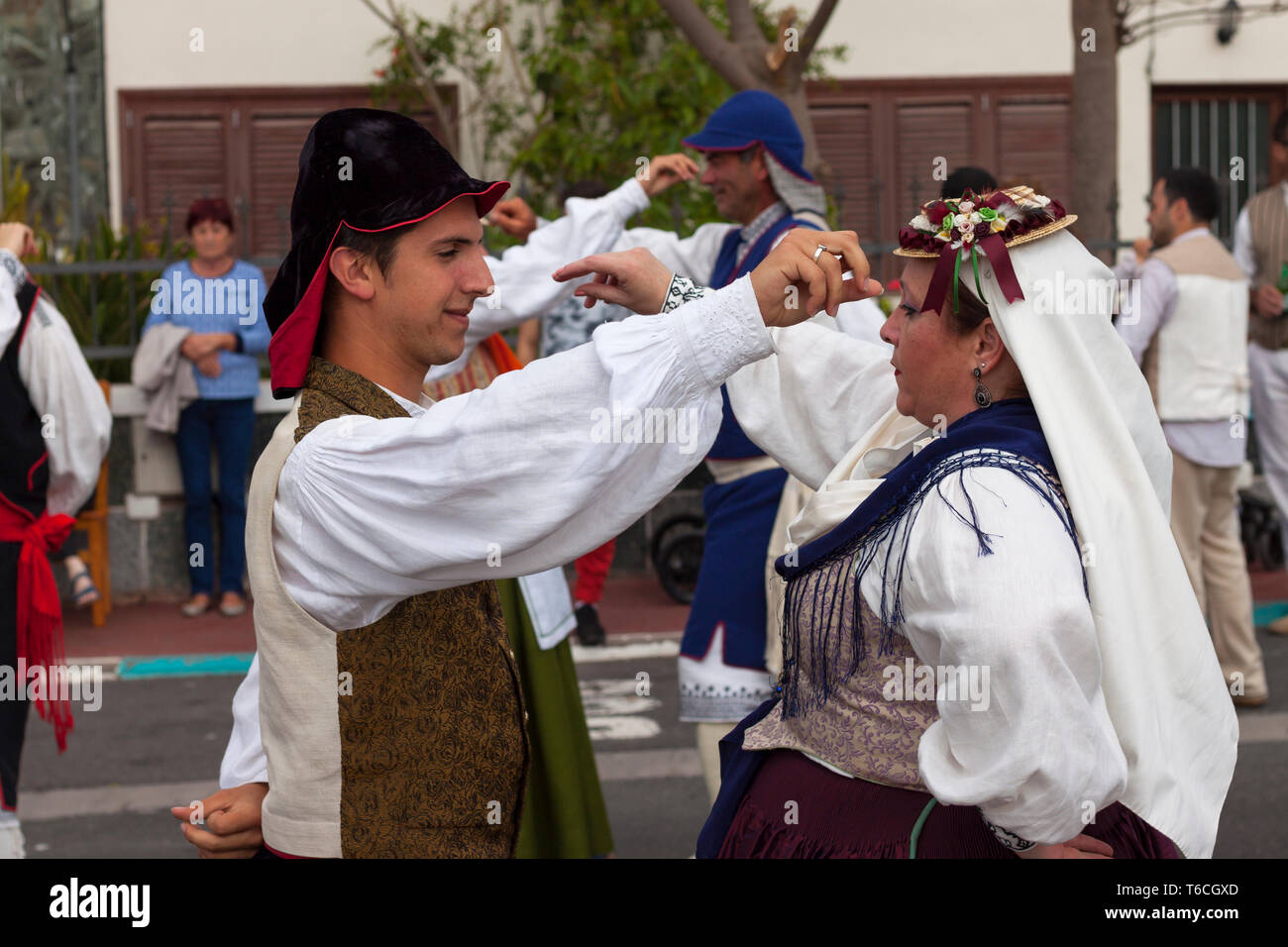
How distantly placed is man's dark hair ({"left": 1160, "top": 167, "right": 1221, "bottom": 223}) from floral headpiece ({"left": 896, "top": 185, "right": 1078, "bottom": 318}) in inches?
188

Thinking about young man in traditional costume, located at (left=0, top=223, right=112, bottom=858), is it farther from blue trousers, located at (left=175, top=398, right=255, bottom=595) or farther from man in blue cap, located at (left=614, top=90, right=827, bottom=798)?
blue trousers, located at (left=175, top=398, right=255, bottom=595)

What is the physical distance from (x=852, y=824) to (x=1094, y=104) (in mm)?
6770

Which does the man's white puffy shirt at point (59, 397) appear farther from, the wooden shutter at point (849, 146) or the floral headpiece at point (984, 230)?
the wooden shutter at point (849, 146)

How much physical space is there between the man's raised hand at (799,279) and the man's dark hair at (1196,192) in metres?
5.21

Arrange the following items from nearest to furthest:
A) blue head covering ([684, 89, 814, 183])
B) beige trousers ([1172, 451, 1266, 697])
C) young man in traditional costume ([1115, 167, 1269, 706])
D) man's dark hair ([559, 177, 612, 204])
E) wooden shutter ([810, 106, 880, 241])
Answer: blue head covering ([684, 89, 814, 183]) → beige trousers ([1172, 451, 1266, 697]) → young man in traditional costume ([1115, 167, 1269, 706]) → man's dark hair ([559, 177, 612, 204]) → wooden shutter ([810, 106, 880, 241])

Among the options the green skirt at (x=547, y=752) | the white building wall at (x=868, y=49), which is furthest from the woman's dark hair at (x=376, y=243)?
the white building wall at (x=868, y=49)

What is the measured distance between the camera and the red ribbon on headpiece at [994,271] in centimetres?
220

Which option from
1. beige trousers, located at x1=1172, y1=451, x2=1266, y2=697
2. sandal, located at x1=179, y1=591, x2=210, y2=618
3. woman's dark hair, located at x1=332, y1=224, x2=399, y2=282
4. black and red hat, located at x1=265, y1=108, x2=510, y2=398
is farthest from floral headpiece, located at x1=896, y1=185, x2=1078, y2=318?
sandal, located at x1=179, y1=591, x2=210, y2=618

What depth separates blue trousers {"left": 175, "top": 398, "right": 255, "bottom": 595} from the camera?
334 inches

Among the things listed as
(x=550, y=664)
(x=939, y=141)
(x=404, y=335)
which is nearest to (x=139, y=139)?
(x=939, y=141)

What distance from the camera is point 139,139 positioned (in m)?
13.0

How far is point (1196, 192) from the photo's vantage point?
6.74m

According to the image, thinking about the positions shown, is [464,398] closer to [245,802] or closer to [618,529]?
[618,529]

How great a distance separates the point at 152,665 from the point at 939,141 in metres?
8.88
